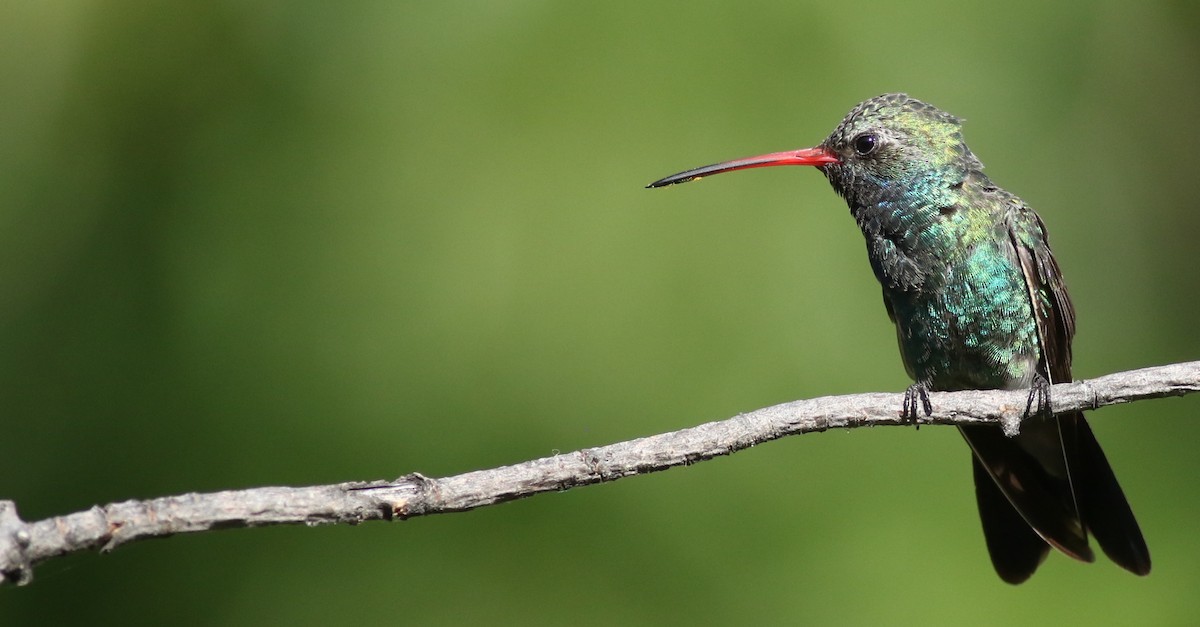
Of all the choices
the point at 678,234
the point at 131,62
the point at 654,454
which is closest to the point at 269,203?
the point at 131,62

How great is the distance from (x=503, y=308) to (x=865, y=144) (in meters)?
1.52

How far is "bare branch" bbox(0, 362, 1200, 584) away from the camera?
1878mm

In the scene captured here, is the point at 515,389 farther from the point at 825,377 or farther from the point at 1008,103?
the point at 1008,103

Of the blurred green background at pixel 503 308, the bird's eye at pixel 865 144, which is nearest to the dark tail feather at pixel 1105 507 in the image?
the blurred green background at pixel 503 308

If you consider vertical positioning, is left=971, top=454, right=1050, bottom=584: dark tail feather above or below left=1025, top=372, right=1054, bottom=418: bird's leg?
below

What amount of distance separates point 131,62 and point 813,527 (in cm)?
351

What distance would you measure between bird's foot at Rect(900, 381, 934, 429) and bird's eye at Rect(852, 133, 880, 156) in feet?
3.20

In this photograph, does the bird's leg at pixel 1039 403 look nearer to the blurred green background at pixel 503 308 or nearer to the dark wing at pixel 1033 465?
the dark wing at pixel 1033 465

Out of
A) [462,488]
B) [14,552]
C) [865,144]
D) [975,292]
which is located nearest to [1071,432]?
[975,292]

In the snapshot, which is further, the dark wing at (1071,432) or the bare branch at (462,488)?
the dark wing at (1071,432)

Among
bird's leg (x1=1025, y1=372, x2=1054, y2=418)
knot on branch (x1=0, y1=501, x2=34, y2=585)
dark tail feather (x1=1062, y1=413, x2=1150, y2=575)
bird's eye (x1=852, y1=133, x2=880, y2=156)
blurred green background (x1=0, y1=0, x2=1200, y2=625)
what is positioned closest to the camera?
knot on branch (x1=0, y1=501, x2=34, y2=585)

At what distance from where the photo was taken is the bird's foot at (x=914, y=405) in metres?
2.85

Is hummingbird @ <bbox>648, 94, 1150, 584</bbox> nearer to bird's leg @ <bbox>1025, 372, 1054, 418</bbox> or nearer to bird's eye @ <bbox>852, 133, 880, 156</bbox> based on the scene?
bird's eye @ <bbox>852, 133, 880, 156</bbox>

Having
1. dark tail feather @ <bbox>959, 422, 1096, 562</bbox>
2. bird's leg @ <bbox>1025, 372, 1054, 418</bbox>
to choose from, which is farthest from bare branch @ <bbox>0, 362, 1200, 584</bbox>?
dark tail feather @ <bbox>959, 422, 1096, 562</bbox>
